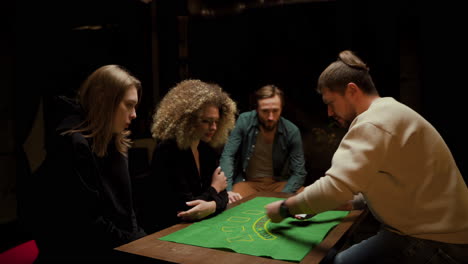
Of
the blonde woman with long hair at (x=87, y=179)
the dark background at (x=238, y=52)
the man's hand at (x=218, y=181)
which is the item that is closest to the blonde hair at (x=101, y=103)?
the blonde woman with long hair at (x=87, y=179)

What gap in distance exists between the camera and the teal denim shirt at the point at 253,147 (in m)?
4.04

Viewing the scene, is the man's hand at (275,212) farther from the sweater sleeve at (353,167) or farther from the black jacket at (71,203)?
the black jacket at (71,203)

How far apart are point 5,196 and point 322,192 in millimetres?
2739

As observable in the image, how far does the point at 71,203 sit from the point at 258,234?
0.97m

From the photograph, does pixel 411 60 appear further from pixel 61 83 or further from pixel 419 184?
pixel 61 83

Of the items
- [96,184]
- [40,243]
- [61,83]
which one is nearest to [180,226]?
[96,184]

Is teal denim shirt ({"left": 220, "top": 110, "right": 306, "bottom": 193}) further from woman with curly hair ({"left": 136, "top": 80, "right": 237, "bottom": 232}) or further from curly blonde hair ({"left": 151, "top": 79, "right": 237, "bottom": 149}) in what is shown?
curly blonde hair ({"left": 151, "top": 79, "right": 237, "bottom": 149})

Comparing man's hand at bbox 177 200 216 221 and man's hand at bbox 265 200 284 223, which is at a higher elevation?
man's hand at bbox 265 200 284 223

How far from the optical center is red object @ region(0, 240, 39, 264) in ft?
5.88

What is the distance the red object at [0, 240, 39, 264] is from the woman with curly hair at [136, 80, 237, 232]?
0.66 m

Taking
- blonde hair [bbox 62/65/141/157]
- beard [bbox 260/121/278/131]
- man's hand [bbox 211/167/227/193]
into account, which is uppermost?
blonde hair [bbox 62/65/141/157]

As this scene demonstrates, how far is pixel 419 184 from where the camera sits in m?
1.60

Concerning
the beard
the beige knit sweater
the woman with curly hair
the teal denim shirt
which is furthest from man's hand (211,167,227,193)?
the beard

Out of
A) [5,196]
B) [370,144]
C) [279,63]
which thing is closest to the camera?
[370,144]
